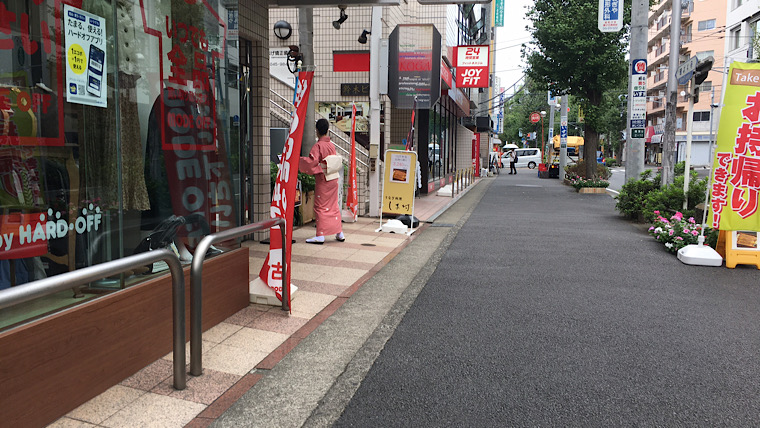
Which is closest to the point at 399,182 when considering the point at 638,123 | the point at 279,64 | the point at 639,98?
the point at 279,64

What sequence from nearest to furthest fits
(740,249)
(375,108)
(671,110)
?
1. (740,249)
2. (375,108)
3. (671,110)

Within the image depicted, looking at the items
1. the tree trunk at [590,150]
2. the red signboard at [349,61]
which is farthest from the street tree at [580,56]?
the red signboard at [349,61]

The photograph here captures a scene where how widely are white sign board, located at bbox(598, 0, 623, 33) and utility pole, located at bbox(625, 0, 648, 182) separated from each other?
675 mm

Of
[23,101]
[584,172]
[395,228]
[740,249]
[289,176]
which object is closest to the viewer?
[23,101]

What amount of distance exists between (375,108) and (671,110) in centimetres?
621

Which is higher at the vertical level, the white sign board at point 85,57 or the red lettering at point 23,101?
the white sign board at point 85,57

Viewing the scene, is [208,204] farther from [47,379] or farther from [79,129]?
[47,379]

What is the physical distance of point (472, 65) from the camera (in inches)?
680

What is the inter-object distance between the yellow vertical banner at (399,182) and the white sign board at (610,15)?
8497mm

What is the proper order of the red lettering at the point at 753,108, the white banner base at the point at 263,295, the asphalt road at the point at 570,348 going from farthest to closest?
the red lettering at the point at 753,108 < the white banner base at the point at 263,295 < the asphalt road at the point at 570,348

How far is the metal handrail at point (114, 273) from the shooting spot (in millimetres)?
2180

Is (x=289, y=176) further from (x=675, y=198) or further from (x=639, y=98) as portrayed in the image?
(x=639, y=98)

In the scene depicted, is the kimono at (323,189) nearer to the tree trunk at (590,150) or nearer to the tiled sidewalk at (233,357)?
the tiled sidewalk at (233,357)

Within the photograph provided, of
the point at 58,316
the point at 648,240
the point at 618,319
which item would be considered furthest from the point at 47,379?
the point at 648,240
